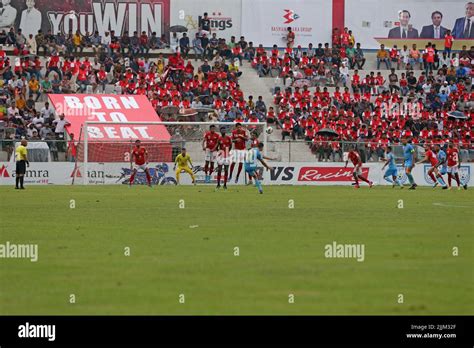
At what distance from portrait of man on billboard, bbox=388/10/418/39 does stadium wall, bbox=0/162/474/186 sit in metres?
16.8

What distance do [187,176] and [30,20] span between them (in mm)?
18090

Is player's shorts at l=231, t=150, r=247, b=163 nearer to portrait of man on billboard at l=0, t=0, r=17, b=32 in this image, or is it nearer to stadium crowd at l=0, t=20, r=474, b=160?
stadium crowd at l=0, t=20, r=474, b=160

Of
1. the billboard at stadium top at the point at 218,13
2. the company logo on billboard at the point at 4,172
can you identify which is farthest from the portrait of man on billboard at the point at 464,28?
the company logo on billboard at the point at 4,172

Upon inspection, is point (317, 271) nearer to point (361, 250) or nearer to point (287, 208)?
point (361, 250)

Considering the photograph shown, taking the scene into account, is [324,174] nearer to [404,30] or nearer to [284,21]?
[284,21]

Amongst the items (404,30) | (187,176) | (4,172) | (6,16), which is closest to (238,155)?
(187,176)

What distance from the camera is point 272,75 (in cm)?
6278

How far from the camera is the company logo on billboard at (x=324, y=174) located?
51.2 m

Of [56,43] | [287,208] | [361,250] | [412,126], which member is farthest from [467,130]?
[361,250]

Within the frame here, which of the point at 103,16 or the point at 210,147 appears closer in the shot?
the point at 210,147

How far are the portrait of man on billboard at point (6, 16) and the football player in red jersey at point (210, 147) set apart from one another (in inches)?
749

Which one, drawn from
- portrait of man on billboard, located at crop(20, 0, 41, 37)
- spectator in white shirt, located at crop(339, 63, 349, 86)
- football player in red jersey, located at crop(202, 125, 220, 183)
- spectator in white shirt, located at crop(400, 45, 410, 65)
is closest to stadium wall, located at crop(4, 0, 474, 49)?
portrait of man on billboard, located at crop(20, 0, 41, 37)

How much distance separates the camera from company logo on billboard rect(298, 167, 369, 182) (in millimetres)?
51156

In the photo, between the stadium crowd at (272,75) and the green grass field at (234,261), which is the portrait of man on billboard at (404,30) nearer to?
the stadium crowd at (272,75)
